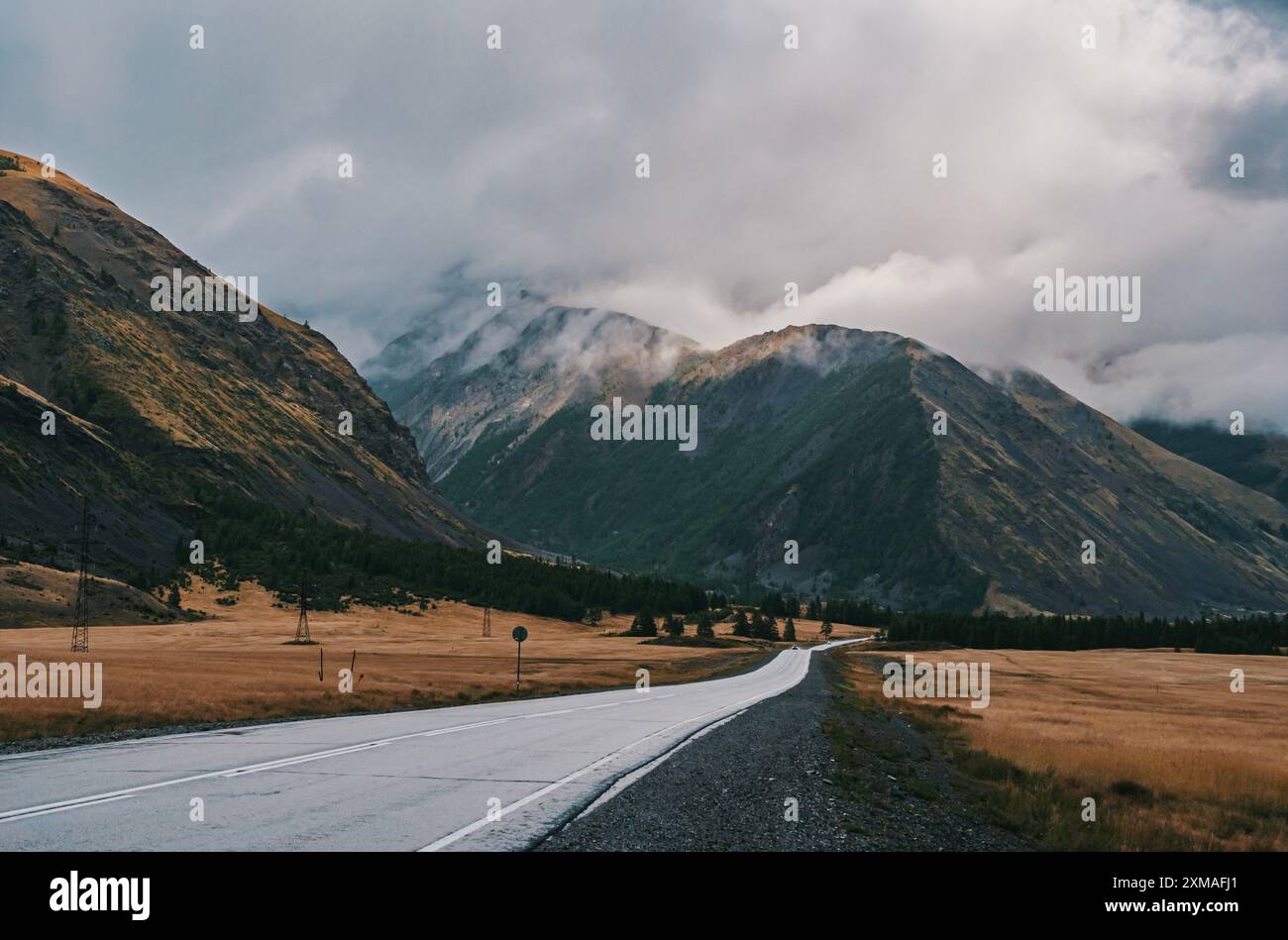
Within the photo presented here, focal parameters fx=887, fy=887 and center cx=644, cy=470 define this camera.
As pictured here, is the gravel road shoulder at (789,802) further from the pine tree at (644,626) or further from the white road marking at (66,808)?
the pine tree at (644,626)

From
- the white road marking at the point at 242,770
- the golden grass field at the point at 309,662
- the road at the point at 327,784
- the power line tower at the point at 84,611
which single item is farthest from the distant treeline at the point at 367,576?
the road at the point at 327,784

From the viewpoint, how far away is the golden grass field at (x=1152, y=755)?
1686 centimetres

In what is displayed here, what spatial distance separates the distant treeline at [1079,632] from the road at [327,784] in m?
155

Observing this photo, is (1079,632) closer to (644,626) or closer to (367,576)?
(644,626)

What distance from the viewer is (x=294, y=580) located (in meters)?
170

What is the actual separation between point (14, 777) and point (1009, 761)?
22.4m

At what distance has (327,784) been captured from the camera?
605 inches

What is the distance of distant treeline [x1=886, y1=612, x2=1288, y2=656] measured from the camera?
5969 inches

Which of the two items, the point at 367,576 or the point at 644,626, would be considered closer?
the point at 644,626

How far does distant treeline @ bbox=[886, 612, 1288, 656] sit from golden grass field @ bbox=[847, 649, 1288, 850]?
327 ft

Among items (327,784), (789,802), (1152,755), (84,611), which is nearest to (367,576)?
(84,611)

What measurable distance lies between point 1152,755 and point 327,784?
76.1 feet
